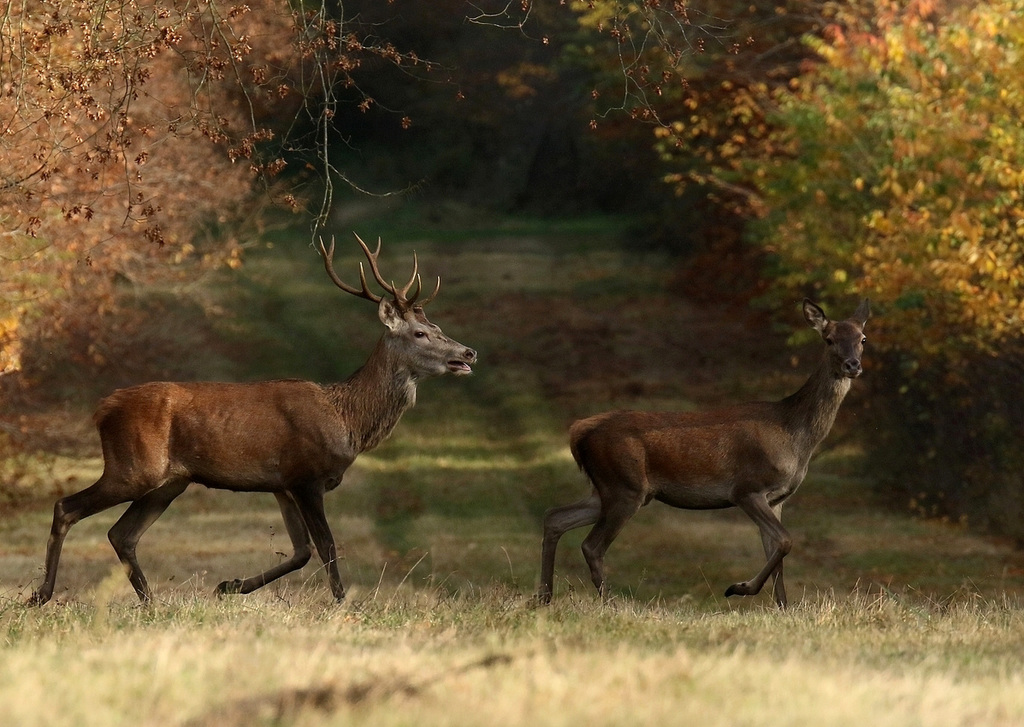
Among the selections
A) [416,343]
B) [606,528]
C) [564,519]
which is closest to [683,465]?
[606,528]

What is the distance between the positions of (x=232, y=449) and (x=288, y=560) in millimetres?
975

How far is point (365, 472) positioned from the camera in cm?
2636

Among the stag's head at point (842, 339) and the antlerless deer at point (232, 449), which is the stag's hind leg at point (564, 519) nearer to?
the antlerless deer at point (232, 449)

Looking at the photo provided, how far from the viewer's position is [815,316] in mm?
13812

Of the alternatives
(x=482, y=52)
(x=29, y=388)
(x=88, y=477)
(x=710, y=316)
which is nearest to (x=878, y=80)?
(x=88, y=477)

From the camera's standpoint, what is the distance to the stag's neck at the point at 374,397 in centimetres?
1300

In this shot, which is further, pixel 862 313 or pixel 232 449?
pixel 862 313

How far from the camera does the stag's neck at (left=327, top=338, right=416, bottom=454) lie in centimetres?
1300

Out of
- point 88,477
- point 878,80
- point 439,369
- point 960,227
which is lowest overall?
point 88,477

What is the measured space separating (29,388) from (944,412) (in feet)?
50.3

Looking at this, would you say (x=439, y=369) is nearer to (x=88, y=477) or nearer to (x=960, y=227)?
(x=960, y=227)

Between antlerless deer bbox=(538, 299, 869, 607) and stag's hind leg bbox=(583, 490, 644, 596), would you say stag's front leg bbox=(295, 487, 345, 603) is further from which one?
stag's hind leg bbox=(583, 490, 644, 596)

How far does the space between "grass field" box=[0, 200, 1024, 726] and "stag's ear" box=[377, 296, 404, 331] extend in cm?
221

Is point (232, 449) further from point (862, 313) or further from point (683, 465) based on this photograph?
point (862, 313)
